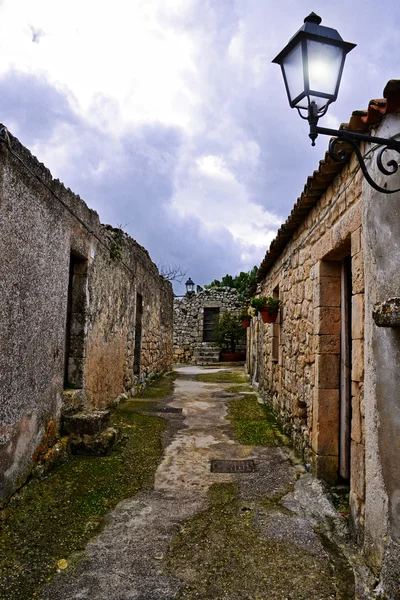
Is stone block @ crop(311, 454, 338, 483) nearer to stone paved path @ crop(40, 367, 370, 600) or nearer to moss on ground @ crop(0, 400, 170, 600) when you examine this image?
stone paved path @ crop(40, 367, 370, 600)

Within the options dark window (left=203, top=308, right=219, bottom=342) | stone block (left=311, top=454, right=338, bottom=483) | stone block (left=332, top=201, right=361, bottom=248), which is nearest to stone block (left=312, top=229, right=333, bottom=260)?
stone block (left=332, top=201, right=361, bottom=248)

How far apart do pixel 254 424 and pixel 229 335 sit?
11950mm

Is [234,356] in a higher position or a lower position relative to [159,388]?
higher

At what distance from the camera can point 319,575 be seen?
2.31 meters

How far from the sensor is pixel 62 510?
121 inches

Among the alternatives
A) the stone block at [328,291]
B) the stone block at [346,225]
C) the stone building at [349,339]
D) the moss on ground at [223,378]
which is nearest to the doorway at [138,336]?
the moss on ground at [223,378]

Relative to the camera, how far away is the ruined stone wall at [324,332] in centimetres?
295

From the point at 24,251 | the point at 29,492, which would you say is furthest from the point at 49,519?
the point at 24,251

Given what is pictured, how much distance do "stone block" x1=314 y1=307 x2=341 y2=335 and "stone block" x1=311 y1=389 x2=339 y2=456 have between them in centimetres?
55

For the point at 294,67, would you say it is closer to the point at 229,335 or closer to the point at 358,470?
the point at 358,470

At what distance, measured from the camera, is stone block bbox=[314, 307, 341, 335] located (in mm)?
3941

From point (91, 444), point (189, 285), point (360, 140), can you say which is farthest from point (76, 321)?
point (189, 285)

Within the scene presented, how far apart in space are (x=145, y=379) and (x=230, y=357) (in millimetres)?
8453

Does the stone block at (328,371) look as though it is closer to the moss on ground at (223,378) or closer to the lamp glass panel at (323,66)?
the lamp glass panel at (323,66)
